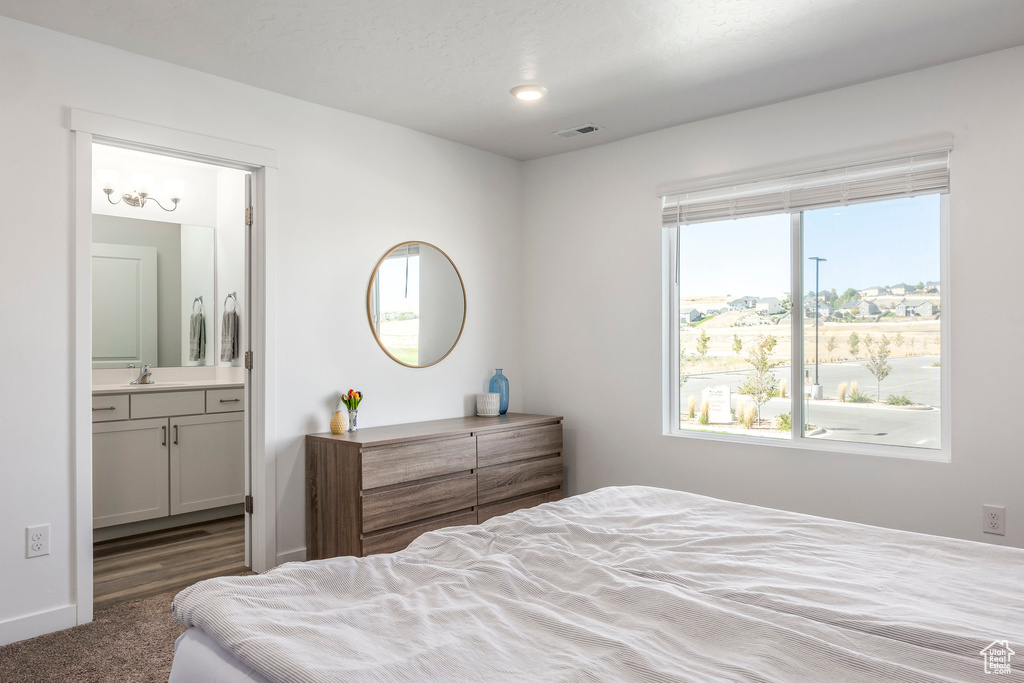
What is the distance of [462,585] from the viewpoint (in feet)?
5.35

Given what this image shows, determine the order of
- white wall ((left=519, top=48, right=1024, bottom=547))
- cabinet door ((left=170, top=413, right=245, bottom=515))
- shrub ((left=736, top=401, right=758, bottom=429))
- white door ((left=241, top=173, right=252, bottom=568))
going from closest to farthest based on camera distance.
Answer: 1. white wall ((left=519, top=48, right=1024, bottom=547))
2. white door ((left=241, top=173, right=252, bottom=568))
3. shrub ((left=736, top=401, right=758, bottom=429))
4. cabinet door ((left=170, top=413, right=245, bottom=515))

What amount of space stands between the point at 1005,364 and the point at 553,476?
2.47 m

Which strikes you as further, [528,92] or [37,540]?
[528,92]

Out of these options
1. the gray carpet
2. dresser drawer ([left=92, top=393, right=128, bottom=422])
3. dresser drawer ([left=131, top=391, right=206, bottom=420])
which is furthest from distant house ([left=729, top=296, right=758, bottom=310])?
dresser drawer ([left=92, top=393, right=128, bottom=422])

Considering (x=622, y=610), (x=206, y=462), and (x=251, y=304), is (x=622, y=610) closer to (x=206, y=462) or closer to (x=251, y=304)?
(x=251, y=304)

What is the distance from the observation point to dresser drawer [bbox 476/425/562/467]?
382cm

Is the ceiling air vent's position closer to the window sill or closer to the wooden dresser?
the wooden dresser

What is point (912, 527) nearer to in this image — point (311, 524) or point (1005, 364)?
point (1005, 364)

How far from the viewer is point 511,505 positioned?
3973 millimetres

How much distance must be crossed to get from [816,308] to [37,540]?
3829 millimetres

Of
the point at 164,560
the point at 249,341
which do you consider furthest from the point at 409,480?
the point at 164,560

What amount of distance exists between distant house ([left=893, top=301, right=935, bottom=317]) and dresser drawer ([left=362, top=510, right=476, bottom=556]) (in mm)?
2511

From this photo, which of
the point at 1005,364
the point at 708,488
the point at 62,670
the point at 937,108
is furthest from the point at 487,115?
the point at 62,670

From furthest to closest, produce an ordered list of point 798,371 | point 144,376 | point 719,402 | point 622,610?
point 144,376 → point 719,402 → point 798,371 → point 622,610
